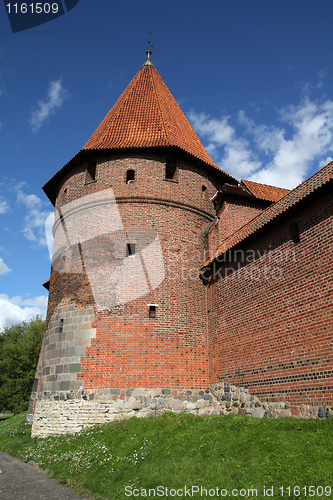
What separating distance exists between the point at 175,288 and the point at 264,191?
223 inches

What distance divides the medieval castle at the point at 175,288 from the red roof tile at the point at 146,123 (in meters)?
0.08

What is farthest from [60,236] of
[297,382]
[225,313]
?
[297,382]

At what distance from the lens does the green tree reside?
24266mm

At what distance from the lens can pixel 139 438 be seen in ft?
26.5

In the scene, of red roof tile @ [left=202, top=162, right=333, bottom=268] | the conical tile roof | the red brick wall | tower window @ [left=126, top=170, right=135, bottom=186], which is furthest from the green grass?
the conical tile roof

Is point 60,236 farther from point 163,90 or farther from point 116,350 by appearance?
point 163,90

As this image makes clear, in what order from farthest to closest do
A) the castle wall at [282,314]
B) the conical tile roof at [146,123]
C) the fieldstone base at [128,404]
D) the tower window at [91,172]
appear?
the tower window at [91,172], the conical tile roof at [146,123], the fieldstone base at [128,404], the castle wall at [282,314]

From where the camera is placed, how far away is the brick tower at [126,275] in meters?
10.1

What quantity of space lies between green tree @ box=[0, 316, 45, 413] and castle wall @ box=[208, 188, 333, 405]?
18.0 meters

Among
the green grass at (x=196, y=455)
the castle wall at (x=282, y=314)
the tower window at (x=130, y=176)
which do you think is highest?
the tower window at (x=130, y=176)

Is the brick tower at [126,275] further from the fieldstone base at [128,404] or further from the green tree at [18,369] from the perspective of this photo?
the green tree at [18,369]

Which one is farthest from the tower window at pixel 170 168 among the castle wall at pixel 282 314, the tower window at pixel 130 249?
the castle wall at pixel 282 314

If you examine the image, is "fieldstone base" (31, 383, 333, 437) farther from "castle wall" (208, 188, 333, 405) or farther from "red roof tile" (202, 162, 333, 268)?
"red roof tile" (202, 162, 333, 268)

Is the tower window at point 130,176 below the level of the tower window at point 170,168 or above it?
below
